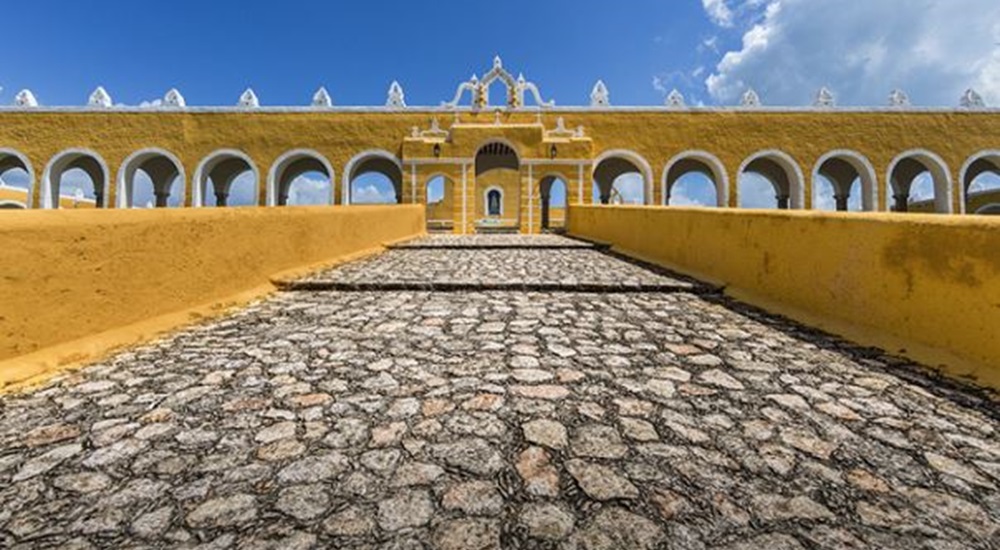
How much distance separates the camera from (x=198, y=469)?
1769 millimetres

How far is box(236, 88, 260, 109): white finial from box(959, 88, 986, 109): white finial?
31.5m

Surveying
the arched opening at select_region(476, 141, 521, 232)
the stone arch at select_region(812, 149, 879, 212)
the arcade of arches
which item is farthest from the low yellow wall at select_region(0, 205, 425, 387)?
the arched opening at select_region(476, 141, 521, 232)

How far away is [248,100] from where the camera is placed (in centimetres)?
2088

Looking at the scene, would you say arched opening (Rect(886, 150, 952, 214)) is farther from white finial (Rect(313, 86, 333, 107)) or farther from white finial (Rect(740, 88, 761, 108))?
white finial (Rect(313, 86, 333, 107))

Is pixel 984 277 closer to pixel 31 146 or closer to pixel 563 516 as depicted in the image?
pixel 563 516

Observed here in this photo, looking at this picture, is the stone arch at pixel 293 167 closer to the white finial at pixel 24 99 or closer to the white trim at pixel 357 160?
the white trim at pixel 357 160

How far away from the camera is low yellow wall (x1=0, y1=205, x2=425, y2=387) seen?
2713 mm

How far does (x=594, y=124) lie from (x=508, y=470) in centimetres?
2066

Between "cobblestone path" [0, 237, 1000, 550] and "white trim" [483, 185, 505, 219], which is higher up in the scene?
"white trim" [483, 185, 505, 219]

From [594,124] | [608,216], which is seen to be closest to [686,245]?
[608,216]

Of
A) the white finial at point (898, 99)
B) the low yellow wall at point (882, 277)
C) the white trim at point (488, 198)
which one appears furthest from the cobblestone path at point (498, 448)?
the white trim at point (488, 198)

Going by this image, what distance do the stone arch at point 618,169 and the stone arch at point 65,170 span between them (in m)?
21.5

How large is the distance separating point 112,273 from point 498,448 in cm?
319

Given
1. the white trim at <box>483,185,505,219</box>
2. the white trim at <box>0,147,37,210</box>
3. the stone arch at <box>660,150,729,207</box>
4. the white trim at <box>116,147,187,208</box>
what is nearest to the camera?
the white trim at <box>0,147,37,210</box>
